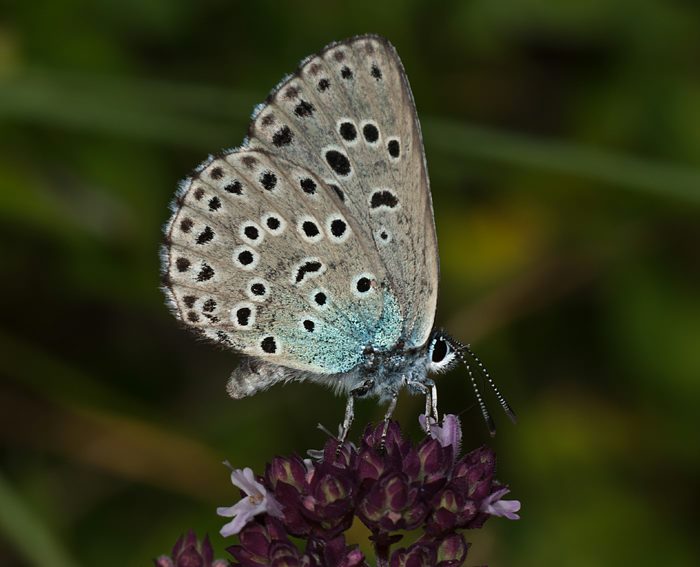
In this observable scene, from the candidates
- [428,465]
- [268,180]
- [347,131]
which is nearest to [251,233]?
[268,180]

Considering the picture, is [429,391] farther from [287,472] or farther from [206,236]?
[206,236]

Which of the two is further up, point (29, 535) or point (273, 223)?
point (273, 223)

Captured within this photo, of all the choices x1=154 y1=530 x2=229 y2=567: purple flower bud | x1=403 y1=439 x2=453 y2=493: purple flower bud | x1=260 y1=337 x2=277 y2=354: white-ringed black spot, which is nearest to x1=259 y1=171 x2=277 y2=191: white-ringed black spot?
x1=260 y1=337 x2=277 y2=354: white-ringed black spot

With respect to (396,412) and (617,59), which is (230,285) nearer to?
(396,412)

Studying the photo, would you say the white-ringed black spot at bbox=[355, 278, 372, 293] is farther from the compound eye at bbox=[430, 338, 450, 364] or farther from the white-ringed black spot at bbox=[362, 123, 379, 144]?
the white-ringed black spot at bbox=[362, 123, 379, 144]

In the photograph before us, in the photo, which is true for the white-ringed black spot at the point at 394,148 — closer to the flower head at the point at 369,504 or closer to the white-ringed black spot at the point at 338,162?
the white-ringed black spot at the point at 338,162
